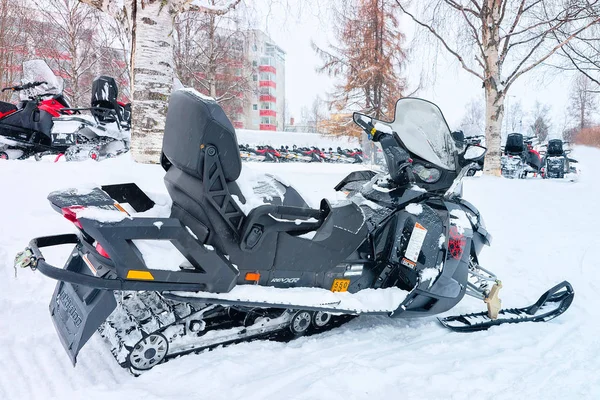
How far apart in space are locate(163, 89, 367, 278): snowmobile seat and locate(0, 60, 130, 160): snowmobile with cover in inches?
261

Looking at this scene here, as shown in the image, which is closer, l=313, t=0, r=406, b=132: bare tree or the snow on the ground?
l=313, t=0, r=406, b=132: bare tree

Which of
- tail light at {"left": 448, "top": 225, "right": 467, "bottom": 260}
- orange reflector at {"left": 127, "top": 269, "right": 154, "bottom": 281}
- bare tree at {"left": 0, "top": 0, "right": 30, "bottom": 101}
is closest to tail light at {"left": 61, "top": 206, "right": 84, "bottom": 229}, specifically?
orange reflector at {"left": 127, "top": 269, "right": 154, "bottom": 281}

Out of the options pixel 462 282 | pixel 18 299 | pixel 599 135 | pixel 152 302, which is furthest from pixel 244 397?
pixel 599 135

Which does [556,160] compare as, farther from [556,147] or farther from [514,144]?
[514,144]

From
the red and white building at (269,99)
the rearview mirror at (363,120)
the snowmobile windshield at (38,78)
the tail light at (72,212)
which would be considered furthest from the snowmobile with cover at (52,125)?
the red and white building at (269,99)

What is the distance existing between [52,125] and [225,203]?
26.5 ft

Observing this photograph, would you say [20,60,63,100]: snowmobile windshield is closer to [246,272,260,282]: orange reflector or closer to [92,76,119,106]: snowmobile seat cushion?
[92,76,119,106]: snowmobile seat cushion

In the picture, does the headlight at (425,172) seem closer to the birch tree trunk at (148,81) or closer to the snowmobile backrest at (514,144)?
the birch tree trunk at (148,81)

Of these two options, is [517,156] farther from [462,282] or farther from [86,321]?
[86,321]

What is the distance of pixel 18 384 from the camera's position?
1.94m

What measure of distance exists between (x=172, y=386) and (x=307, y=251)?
0.98 m

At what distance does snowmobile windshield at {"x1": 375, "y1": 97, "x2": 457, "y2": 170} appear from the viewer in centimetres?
295

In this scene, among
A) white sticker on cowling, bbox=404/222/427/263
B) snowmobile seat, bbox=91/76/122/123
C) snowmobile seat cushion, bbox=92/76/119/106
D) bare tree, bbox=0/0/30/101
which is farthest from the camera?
bare tree, bbox=0/0/30/101

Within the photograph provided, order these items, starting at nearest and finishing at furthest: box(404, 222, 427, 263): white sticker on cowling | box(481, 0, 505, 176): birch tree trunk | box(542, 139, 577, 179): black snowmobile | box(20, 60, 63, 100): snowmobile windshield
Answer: box(404, 222, 427, 263): white sticker on cowling → box(20, 60, 63, 100): snowmobile windshield → box(481, 0, 505, 176): birch tree trunk → box(542, 139, 577, 179): black snowmobile
